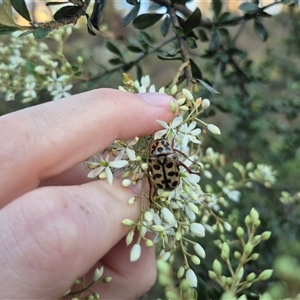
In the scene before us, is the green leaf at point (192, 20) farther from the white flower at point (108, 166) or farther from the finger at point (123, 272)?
the finger at point (123, 272)

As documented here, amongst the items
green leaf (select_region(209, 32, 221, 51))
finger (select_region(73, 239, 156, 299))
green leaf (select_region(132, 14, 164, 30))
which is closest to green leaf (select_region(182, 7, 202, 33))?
green leaf (select_region(132, 14, 164, 30))

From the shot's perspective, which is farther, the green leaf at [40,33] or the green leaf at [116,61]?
the green leaf at [116,61]

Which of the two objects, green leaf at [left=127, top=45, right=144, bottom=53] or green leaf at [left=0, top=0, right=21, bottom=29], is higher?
green leaf at [left=0, top=0, right=21, bottom=29]

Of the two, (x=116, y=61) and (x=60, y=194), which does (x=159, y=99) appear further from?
(x=116, y=61)

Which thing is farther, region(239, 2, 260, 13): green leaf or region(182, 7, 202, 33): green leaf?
region(239, 2, 260, 13): green leaf

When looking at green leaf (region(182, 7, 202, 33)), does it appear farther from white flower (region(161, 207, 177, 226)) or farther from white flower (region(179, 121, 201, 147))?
white flower (region(161, 207, 177, 226))

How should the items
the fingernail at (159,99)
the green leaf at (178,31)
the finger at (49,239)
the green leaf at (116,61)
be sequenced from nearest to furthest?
→ 1. the finger at (49,239)
2. the fingernail at (159,99)
3. the green leaf at (178,31)
4. the green leaf at (116,61)

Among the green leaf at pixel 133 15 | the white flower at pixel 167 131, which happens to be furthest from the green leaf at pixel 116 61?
the white flower at pixel 167 131
